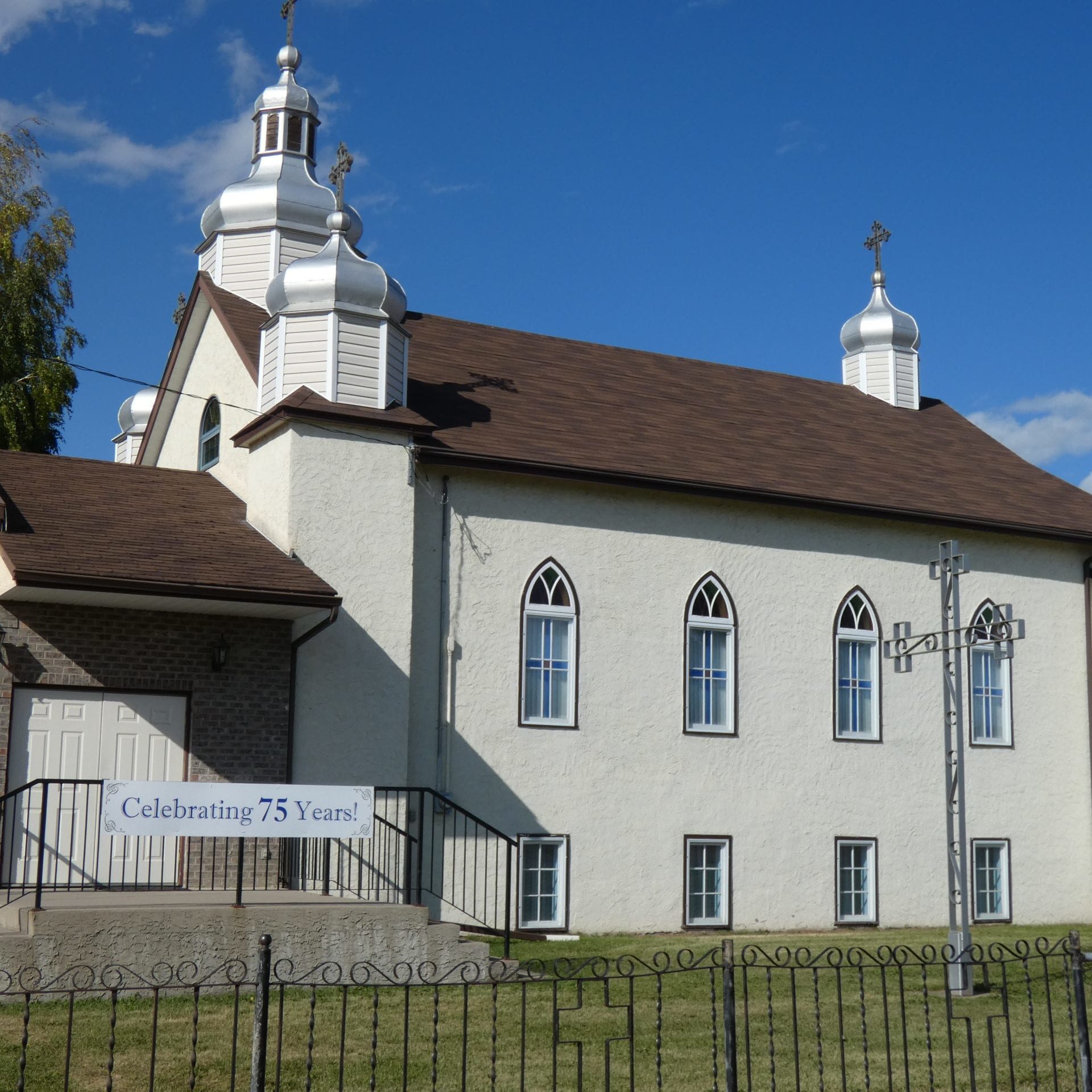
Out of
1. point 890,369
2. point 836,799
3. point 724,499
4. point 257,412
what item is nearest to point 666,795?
point 836,799

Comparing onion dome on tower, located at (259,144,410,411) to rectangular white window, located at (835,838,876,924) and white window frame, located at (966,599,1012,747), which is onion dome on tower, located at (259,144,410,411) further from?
white window frame, located at (966,599,1012,747)

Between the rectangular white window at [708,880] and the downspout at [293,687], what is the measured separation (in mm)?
5076

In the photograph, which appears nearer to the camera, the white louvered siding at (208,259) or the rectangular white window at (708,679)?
the rectangular white window at (708,679)

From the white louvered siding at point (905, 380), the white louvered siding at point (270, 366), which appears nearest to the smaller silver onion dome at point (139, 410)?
the white louvered siding at point (270, 366)

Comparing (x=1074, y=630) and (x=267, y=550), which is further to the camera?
(x=1074, y=630)

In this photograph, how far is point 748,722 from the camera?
18297mm

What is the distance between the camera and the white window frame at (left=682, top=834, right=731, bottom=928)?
17562mm

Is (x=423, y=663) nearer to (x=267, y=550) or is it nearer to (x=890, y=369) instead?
(x=267, y=550)

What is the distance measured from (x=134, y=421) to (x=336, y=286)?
1026cm

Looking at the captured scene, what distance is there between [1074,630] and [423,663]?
9920 millimetres

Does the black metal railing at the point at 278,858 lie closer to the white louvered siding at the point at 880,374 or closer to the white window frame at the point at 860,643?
the white window frame at the point at 860,643

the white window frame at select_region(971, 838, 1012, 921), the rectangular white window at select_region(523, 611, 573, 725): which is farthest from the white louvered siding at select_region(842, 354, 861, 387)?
the rectangular white window at select_region(523, 611, 573, 725)

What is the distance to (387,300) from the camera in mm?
17156

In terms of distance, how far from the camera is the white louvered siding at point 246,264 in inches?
822
